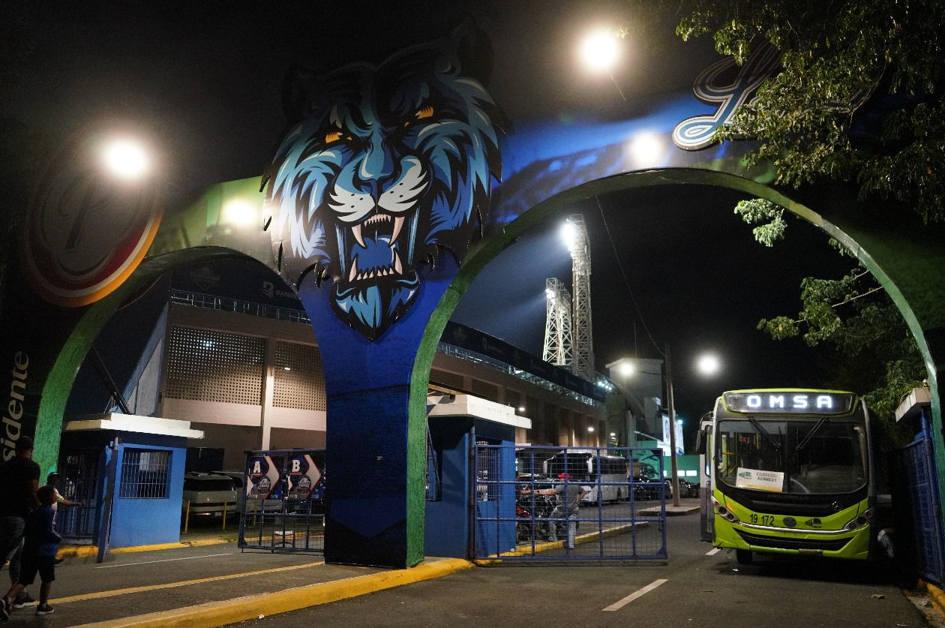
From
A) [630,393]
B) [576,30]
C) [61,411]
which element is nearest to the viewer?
[576,30]

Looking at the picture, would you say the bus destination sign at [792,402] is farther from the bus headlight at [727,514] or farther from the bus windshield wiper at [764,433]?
the bus headlight at [727,514]

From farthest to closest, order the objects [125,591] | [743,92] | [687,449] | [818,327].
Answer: [687,449] < [818,327] < [743,92] < [125,591]

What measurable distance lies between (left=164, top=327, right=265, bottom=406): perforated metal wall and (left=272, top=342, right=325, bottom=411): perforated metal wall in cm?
90

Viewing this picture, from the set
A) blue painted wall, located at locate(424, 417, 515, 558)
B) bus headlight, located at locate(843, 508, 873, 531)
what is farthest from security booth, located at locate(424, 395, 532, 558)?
bus headlight, located at locate(843, 508, 873, 531)

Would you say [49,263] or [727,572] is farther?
[49,263]

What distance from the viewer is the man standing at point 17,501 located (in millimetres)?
7324

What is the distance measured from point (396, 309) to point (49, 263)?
7.56 metres

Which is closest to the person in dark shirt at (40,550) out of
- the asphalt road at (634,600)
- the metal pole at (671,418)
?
the asphalt road at (634,600)

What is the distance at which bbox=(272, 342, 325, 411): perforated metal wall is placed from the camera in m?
30.3

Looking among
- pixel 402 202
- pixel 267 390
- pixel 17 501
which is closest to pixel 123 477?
pixel 17 501

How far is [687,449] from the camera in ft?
286

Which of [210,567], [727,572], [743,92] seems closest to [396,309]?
[210,567]

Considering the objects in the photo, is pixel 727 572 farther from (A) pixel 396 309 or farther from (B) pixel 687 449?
(B) pixel 687 449

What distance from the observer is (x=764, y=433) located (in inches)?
452
